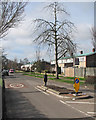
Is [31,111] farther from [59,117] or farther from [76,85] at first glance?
[76,85]

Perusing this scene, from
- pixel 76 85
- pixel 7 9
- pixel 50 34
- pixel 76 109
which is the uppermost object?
pixel 50 34

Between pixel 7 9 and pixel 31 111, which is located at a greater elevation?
pixel 7 9

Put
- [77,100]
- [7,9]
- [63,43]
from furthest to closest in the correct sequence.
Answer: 1. [63,43]
2. [77,100]
3. [7,9]

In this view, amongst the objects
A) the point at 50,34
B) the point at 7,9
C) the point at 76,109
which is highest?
the point at 50,34

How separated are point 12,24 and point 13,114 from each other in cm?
502

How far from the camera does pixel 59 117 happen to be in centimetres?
747

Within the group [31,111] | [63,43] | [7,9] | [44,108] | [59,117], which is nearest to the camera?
[59,117]

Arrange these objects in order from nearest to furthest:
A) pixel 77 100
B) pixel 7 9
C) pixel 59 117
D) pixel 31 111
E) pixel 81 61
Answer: pixel 59 117 < pixel 31 111 < pixel 7 9 < pixel 77 100 < pixel 81 61

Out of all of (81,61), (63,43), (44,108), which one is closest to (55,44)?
(63,43)

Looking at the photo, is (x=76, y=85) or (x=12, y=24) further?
(x=76, y=85)

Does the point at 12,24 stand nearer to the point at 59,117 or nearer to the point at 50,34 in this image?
the point at 59,117

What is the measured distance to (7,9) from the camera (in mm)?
9812

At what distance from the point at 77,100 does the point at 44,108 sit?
303 centimetres

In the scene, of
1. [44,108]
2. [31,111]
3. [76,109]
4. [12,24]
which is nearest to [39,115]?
[31,111]
